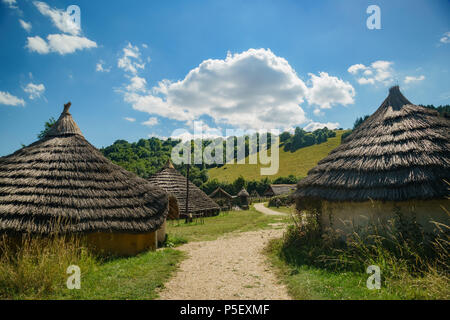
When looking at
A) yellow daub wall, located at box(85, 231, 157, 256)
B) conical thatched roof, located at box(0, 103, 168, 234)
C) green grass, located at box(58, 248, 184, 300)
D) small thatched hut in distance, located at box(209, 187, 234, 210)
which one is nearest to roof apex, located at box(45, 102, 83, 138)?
conical thatched roof, located at box(0, 103, 168, 234)

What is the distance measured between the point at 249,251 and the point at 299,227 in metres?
2.11

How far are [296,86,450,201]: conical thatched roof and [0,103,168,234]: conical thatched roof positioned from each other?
19.4 feet

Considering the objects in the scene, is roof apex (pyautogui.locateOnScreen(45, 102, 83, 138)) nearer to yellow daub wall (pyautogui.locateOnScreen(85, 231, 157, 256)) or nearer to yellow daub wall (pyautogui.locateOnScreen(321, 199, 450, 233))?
yellow daub wall (pyautogui.locateOnScreen(85, 231, 157, 256))

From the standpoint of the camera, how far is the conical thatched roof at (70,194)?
6.45 m

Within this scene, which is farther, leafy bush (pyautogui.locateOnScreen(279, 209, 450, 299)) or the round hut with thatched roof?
the round hut with thatched roof

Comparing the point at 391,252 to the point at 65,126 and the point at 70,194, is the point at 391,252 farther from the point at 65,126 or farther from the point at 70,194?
the point at 65,126

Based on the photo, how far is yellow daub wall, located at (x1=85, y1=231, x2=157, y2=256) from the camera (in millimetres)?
6988

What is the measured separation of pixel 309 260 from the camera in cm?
662

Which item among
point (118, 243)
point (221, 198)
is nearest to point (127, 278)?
point (118, 243)

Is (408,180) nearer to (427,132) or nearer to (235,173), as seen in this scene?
(427,132)

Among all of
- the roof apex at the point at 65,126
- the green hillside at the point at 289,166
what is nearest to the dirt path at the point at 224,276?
the roof apex at the point at 65,126

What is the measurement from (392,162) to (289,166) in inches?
2228
